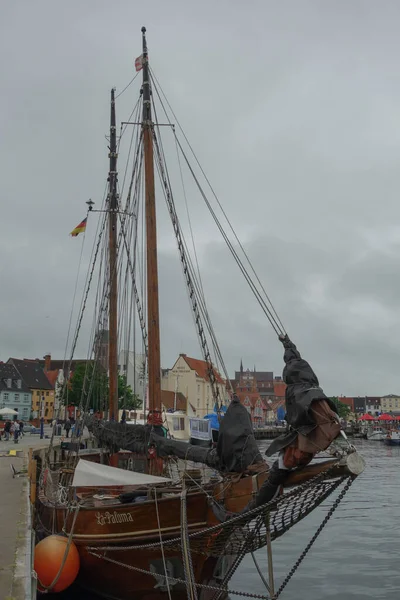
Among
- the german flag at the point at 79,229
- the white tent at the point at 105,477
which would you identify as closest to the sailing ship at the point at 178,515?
the white tent at the point at 105,477

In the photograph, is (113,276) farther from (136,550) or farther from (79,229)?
(136,550)

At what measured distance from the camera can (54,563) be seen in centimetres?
1285

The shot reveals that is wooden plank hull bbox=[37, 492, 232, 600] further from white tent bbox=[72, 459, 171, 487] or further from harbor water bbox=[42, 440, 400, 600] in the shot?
harbor water bbox=[42, 440, 400, 600]

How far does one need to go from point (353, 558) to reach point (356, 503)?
12.6 m

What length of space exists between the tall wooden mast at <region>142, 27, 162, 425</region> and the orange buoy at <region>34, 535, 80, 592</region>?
4.24 metres

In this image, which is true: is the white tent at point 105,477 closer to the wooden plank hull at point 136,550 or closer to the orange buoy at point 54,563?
the wooden plank hull at point 136,550

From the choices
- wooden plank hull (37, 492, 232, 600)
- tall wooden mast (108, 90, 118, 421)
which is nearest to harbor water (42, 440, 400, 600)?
wooden plank hull (37, 492, 232, 600)

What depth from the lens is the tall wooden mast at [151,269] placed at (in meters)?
16.7

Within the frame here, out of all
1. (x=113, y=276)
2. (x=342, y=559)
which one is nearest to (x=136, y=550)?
(x=342, y=559)

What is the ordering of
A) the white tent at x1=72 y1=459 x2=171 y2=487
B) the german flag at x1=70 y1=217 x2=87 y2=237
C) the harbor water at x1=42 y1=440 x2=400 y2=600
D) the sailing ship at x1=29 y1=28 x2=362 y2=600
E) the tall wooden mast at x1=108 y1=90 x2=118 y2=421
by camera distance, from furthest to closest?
1. the german flag at x1=70 y1=217 x2=87 y2=237
2. the tall wooden mast at x1=108 y1=90 x2=118 y2=421
3. the harbor water at x1=42 y1=440 x2=400 y2=600
4. the white tent at x1=72 y1=459 x2=171 y2=487
5. the sailing ship at x1=29 y1=28 x2=362 y2=600

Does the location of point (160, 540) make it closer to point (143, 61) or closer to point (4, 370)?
point (143, 61)

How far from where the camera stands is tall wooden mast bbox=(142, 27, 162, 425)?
16.7 meters

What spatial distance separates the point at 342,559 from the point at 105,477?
35.7ft

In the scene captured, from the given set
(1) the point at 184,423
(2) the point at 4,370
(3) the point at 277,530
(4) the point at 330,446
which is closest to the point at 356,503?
(3) the point at 277,530
